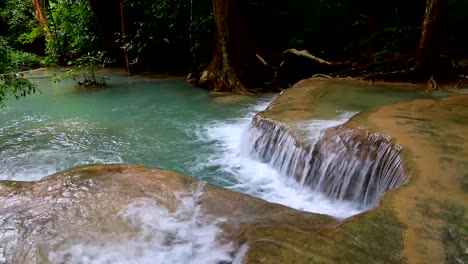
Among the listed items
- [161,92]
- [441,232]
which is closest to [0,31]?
[161,92]

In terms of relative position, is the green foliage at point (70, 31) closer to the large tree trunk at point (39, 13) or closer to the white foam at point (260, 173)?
the large tree trunk at point (39, 13)

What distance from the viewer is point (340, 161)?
5.33m

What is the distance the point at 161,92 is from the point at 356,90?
605 centimetres

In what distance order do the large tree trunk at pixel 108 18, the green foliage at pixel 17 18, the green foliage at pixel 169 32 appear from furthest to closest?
the green foliage at pixel 17 18 → the large tree trunk at pixel 108 18 → the green foliage at pixel 169 32

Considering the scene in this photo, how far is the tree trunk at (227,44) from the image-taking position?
11.7 m

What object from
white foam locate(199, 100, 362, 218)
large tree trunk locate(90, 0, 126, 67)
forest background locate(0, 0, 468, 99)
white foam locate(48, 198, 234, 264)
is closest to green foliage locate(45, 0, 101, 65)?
A: forest background locate(0, 0, 468, 99)

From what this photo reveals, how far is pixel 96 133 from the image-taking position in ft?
28.1

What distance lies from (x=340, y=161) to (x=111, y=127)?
5.36 m

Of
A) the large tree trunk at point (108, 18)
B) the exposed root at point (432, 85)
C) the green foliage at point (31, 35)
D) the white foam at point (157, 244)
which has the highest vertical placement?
the large tree trunk at point (108, 18)

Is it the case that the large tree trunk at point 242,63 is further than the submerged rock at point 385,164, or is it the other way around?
the large tree trunk at point 242,63

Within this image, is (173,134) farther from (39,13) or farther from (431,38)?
(39,13)

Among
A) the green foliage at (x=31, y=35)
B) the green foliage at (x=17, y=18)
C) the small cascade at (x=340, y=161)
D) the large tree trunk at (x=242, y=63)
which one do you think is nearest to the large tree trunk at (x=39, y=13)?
the green foliage at (x=31, y=35)

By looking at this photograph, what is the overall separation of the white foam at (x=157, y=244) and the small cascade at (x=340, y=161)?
72.3 inches

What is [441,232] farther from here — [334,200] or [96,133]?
[96,133]
